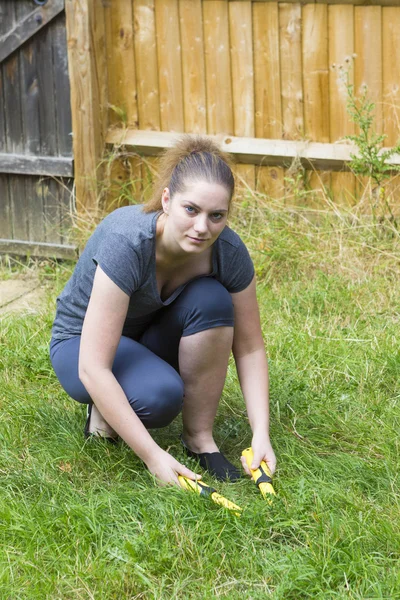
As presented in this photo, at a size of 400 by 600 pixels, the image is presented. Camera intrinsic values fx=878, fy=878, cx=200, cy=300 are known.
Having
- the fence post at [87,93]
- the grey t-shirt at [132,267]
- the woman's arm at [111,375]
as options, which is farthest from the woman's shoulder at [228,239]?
the fence post at [87,93]

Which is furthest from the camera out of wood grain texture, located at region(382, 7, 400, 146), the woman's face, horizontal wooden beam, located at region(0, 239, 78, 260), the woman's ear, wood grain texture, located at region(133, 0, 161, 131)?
horizontal wooden beam, located at region(0, 239, 78, 260)

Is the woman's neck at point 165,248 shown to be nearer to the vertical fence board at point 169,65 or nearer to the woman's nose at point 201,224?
the woman's nose at point 201,224

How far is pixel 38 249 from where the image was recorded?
18.7ft

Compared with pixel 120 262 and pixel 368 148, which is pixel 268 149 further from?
pixel 120 262

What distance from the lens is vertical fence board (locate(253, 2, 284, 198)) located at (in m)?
5.13

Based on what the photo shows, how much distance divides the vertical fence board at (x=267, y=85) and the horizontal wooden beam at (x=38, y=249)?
127 centimetres

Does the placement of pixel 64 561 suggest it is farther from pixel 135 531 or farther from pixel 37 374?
pixel 37 374

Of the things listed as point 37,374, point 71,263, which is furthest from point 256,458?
point 71,263

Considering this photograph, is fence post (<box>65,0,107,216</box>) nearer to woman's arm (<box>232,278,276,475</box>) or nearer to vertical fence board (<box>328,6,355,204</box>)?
vertical fence board (<box>328,6,355,204</box>)

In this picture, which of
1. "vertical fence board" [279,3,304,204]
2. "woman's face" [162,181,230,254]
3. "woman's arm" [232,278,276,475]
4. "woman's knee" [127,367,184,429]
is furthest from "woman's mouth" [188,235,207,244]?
"vertical fence board" [279,3,304,204]

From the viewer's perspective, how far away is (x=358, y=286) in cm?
452

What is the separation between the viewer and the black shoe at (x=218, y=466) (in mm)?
2957

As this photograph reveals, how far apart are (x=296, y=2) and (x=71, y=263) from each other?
6.93 ft

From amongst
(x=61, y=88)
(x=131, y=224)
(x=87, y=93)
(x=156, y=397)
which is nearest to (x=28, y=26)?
(x=61, y=88)
